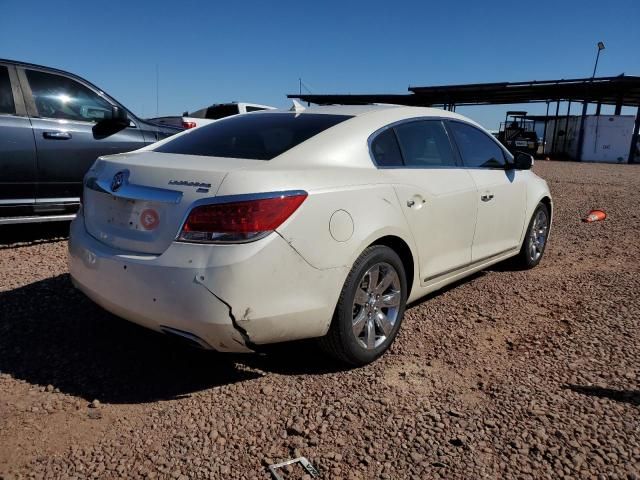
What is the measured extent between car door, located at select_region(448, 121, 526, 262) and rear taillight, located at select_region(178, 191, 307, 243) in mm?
2134

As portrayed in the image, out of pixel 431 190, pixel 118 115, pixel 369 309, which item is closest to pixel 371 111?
pixel 431 190

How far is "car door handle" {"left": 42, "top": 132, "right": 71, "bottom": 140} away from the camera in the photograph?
5.29m

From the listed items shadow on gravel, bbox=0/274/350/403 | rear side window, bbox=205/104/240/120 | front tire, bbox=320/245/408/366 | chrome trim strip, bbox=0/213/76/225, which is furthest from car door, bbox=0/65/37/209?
rear side window, bbox=205/104/240/120

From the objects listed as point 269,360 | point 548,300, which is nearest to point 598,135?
point 548,300

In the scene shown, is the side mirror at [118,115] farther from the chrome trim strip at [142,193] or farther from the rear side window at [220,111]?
the rear side window at [220,111]

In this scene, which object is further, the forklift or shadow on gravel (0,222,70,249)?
the forklift

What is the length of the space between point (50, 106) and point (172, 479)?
15.1ft

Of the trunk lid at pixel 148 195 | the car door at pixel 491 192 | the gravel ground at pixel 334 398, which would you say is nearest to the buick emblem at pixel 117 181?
the trunk lid at pixel 148 195

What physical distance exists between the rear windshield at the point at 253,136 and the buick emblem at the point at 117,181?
1.44 ft

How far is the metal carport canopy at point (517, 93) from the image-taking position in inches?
1061

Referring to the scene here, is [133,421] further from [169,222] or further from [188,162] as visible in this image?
[188,162]

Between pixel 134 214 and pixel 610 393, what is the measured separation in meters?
2.71

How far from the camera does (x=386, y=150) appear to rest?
339 centimetres

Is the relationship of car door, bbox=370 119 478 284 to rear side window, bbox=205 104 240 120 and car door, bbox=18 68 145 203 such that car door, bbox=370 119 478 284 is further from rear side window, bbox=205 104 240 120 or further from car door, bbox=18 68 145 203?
rear side window, bbox=205 104 240 120
